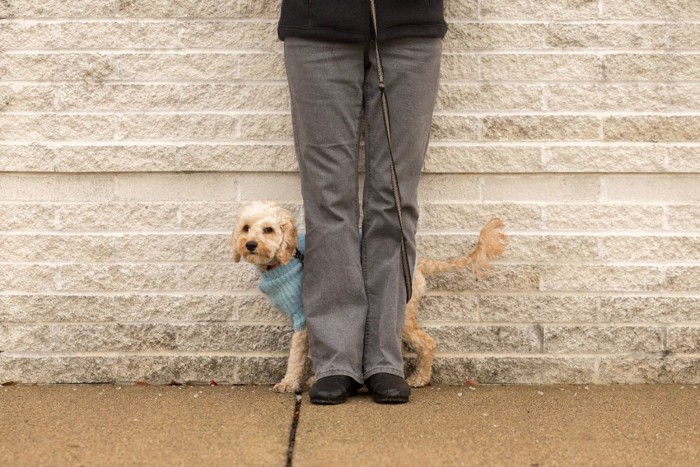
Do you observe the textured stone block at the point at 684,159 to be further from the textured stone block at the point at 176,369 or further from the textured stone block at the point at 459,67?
the textured stone block at the point at 176,369

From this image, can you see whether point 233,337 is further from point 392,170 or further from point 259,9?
point 259,9

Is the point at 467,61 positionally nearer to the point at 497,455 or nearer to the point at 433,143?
the point at 433,143

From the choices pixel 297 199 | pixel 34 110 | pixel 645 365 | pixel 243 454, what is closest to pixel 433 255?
pixel 297 199

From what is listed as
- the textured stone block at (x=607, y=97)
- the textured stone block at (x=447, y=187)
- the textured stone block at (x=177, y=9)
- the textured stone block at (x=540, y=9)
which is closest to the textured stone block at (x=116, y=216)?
the textured stone block at (x=177, y=9)

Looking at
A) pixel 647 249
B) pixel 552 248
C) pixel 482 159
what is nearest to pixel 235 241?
pixel 482 159

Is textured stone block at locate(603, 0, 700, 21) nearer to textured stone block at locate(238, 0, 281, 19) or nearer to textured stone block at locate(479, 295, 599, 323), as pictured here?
textured stone block at locate(479, 295, 599, 323)

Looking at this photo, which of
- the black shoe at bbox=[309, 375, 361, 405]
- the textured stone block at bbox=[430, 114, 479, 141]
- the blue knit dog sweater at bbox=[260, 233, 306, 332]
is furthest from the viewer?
the textured stone block at bbox=[430, 114, 479, 141]

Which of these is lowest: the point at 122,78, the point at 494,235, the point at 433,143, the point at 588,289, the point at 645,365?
the point at 645,365

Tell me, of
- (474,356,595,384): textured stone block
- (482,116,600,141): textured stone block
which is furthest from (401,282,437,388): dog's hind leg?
(482,116,600,141): textured stone block

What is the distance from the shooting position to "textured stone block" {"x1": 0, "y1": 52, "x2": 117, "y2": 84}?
359 cm

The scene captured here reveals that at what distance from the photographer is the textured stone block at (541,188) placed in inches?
144

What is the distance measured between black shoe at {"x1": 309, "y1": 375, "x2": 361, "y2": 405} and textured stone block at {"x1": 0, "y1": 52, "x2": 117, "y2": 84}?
161cm

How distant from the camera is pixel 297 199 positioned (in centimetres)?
365

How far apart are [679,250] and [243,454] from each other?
212 centimetres
